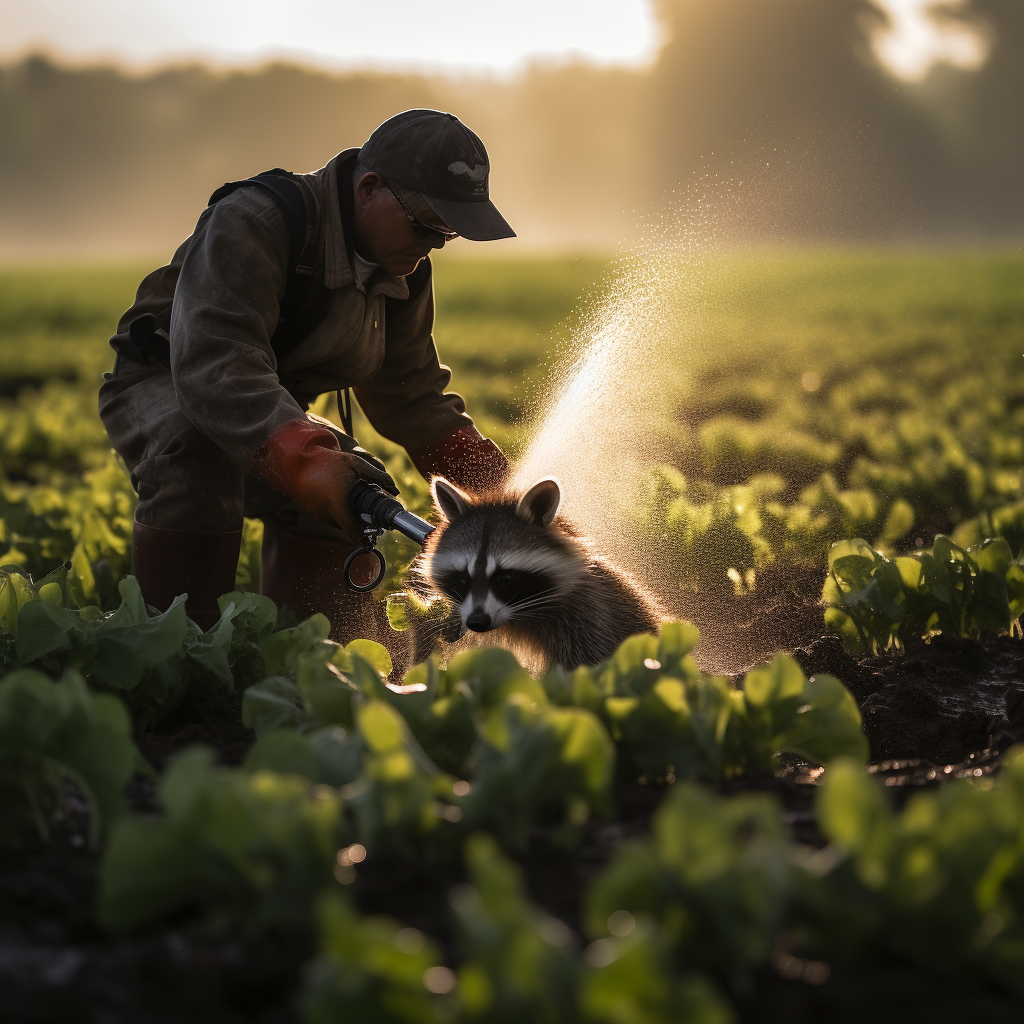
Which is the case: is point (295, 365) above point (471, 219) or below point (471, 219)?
below

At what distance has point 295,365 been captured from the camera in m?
4.74

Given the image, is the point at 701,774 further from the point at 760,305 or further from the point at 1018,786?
the point at 760,305

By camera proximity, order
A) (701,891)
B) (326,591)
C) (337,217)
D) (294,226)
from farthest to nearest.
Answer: (326,591)
(337,217)
(294,226)
(701,891)

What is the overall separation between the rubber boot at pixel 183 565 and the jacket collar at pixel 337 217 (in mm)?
1182

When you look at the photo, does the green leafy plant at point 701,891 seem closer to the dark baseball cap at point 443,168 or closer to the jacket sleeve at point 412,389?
the dark baseball cap at point 443,168

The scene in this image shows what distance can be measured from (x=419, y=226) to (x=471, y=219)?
10.4 inches

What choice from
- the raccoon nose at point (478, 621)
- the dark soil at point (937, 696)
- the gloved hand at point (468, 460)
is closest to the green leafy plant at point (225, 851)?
the dark soil at point (937, 696)

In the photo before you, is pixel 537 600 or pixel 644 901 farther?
pixel 537 600

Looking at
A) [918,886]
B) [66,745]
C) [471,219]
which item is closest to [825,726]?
[918,886]

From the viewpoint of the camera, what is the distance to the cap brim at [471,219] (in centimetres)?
415

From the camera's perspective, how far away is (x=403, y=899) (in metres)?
1.84

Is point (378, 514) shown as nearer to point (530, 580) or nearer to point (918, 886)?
point (530, 580)

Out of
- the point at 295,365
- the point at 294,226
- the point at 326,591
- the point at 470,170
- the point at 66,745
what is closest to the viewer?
the point at 66,745

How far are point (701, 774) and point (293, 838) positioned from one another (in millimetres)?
1059
